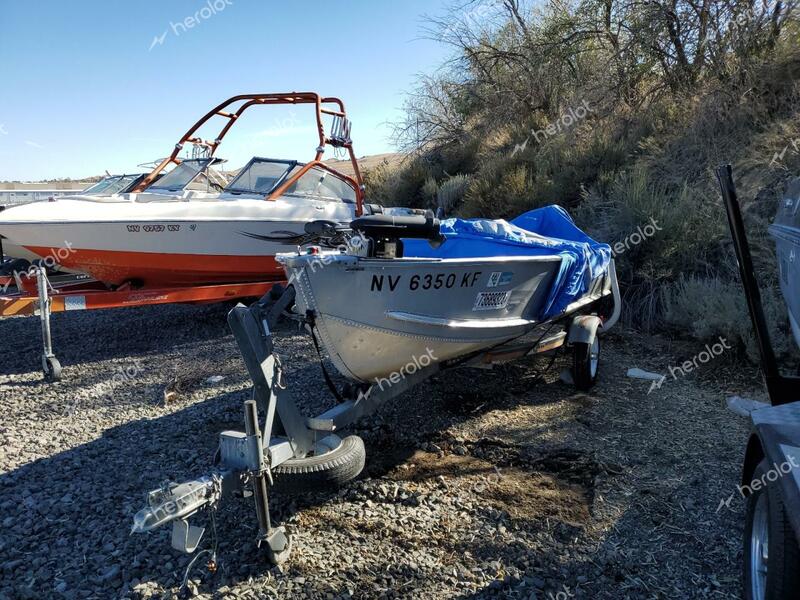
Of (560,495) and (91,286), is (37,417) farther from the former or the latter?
(560,495)

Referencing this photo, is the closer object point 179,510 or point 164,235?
point 179,510

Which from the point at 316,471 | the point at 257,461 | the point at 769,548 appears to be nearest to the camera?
the point at 769,548

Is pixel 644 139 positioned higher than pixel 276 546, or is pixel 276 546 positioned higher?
pixel 644 139

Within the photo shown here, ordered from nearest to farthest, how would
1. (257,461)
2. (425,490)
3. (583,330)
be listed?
(257,461) < (425,490) < (583,330)

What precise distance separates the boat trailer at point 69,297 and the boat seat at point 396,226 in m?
2.19

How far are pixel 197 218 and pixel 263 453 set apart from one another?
195 inches

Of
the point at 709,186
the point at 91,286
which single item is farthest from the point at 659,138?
the point at 91,286

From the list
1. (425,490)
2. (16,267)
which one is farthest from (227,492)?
(16,267)

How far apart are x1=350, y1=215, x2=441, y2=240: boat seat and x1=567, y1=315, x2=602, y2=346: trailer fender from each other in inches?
81.6

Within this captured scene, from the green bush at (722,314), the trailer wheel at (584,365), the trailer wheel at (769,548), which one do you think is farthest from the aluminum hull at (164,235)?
the trailer wheel at (769,548)

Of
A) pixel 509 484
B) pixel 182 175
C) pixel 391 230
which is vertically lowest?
pixel 509 484

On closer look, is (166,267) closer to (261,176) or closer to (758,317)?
(261,176)

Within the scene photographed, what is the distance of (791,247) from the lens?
284 cm

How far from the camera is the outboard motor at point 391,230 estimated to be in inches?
131
